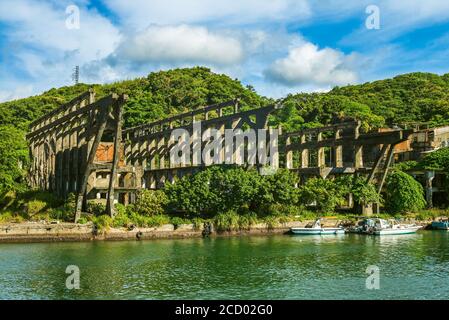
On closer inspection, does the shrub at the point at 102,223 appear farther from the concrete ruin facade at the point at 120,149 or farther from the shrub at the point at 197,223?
the shrub at the point at 197,223

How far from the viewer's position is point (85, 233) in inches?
1610

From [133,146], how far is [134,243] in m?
34.2

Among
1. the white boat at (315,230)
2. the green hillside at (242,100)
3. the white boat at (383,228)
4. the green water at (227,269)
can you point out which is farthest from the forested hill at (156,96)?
the green water at (227,269)

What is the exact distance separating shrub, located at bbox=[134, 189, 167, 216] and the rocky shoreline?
220 centimetres

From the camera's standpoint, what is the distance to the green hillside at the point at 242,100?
8650 centimetres

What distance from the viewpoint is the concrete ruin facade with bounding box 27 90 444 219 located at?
45.5 m

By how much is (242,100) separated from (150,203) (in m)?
57.4

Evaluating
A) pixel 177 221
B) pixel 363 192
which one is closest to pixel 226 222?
pixel 177 221

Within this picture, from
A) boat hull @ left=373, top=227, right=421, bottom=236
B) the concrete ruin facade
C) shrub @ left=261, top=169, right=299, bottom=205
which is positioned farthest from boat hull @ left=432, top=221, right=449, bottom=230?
shrub @ left=261, top=169, right=299, bottom=205

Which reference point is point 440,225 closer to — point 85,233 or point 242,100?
point 85,233

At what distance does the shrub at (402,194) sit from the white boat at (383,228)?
5524 millimetres

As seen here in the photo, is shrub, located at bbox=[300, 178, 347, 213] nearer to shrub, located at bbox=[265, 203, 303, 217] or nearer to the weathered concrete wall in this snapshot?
shrub, located at bbox=[265, 203, 303, 217]

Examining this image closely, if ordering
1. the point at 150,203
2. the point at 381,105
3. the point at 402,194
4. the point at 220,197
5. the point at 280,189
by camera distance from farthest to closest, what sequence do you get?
the point at 381,105
the point at 402,194
the point at 280,189
the point at 220,197
the point at 150,203

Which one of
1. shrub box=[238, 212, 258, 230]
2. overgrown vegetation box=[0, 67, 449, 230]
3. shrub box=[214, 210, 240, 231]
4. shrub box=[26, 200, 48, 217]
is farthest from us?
shrub box=[26, 200, 48, 217]
